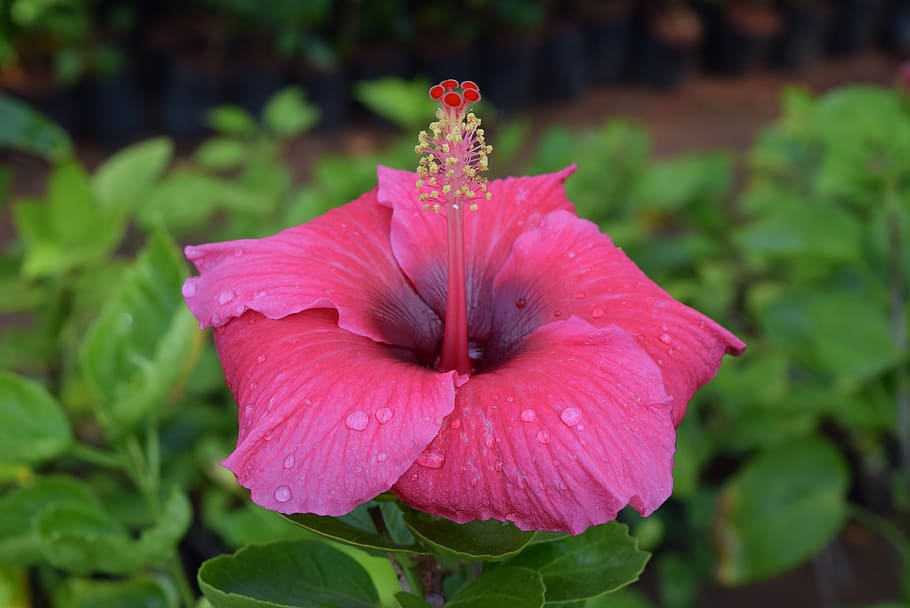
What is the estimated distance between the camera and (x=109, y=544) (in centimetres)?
89

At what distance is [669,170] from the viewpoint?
7.41 ft

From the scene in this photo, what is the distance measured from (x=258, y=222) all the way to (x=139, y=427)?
1053 millimetres

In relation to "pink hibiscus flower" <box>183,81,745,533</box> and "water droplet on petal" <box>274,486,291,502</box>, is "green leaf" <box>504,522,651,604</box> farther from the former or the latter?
"water droplet on petal" <box>274,486,291,502</box>

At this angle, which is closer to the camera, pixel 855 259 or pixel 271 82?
pixel 855 259

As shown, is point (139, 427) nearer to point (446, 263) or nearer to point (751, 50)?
point (446, 263)

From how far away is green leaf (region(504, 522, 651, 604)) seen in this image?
743 mm

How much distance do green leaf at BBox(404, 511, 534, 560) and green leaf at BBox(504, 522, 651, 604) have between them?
9 cm

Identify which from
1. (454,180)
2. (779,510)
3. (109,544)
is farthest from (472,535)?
(779,510)

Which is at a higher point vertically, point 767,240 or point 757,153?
point 767,240

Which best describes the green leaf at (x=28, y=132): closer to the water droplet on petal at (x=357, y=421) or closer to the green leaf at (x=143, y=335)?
the green leaf at (x=143, y=335)

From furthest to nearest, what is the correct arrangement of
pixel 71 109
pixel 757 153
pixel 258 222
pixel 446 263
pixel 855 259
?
pixel 71 109, pixel 757 153, pixel 258 222, pixel 855 259, pixel 446 263

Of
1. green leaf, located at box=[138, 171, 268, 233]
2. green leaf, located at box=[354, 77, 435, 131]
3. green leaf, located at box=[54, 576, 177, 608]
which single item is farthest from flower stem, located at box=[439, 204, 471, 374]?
green leaf, located at box=[354, 77, 435, 131]

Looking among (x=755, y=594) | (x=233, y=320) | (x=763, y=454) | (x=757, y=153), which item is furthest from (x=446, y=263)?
(x=757, y=153)

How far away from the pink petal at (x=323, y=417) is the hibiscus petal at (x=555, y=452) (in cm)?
2
